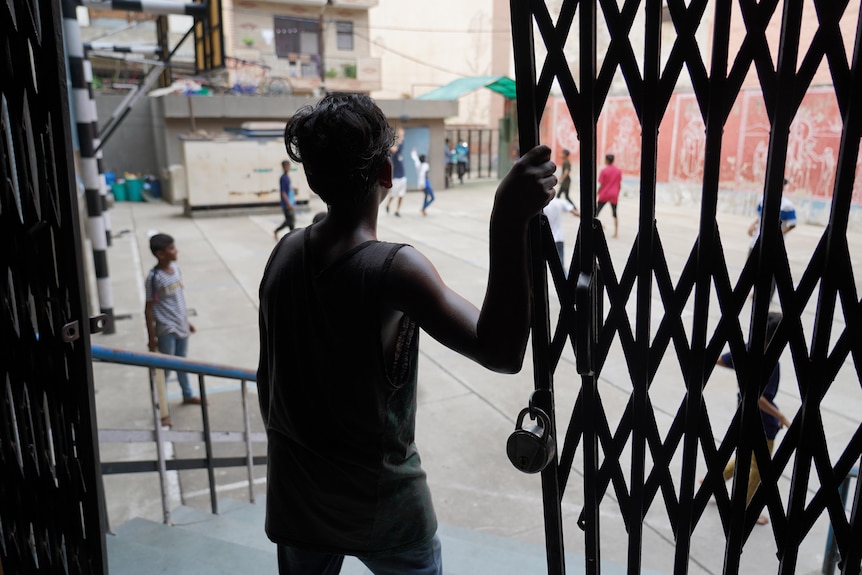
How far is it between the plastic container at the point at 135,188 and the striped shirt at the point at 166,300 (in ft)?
51.9

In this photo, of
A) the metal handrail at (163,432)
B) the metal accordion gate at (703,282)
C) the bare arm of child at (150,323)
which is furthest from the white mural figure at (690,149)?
the metal accordion gate at (703,282)

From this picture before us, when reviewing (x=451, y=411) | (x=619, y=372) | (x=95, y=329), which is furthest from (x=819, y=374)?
(x=619, y=372)

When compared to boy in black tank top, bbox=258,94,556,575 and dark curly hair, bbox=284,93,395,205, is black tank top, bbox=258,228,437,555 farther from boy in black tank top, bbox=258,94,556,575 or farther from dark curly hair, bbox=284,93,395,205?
dark curly hair, bbox=284,93,395,205

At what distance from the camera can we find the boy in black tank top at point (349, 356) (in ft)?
4.63

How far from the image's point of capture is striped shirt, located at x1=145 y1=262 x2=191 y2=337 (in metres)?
5.21

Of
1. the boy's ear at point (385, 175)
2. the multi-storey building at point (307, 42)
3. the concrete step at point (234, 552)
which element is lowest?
the concrete step at point (234, 552)

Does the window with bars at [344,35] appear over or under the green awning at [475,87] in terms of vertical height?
over

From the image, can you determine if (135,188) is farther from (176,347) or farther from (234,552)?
(234,552)

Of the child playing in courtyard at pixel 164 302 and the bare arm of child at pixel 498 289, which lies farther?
the child playing in courtyard at pixel 164 302

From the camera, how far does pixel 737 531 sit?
140 cm

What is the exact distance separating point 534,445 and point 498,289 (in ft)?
1.19

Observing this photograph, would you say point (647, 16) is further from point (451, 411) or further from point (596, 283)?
point (451, 411)

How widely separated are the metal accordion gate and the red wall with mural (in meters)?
10.3

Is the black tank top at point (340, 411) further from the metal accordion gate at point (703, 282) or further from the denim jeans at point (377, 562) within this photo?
the metal accordion gate at point (703, 282)
